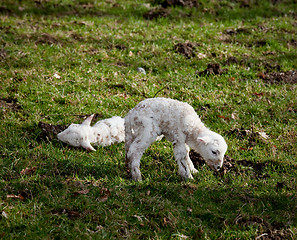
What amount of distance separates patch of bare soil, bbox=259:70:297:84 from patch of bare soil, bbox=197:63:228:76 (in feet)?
3.17

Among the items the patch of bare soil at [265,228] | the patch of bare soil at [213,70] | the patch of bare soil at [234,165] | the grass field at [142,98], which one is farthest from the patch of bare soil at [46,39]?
the patch of bare soil at [265,228]

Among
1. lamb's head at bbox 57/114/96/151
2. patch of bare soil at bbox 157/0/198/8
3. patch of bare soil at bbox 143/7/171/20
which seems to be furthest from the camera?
patch of bare soil at bbox 157/0/198/8

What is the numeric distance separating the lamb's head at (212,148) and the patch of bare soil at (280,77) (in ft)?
13.7

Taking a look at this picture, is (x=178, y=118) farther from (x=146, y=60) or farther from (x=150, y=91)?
(x=146, y=60)

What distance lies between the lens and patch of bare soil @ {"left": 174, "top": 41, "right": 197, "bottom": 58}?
10.1 meters

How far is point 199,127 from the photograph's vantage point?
5.77 m

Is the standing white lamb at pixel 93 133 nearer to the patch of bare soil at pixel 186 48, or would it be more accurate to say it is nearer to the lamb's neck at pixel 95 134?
the lamb's neck at pixel 95 134

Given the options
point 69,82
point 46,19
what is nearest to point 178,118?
point 69,82

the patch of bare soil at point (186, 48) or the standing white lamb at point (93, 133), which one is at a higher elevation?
the patch of bare soil at point (186, 48)

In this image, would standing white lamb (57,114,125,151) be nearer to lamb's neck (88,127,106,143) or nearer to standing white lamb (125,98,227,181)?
lamb's neck (88,127,106,143)

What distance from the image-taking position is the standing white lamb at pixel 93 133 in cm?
640

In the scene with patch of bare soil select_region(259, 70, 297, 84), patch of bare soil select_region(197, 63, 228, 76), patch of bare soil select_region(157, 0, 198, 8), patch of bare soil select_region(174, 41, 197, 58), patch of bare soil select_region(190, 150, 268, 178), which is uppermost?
patch of bare soil select_region(157, 0, 198, 8)

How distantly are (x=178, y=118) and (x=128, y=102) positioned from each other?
2.50 meters

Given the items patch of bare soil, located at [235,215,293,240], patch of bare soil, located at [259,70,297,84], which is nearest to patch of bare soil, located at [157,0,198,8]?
patch of bare soil, located at [259,70,297,84]
